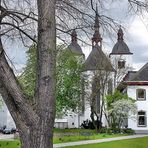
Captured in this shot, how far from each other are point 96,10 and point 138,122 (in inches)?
1782

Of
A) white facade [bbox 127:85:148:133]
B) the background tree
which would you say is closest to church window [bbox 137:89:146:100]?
white facade [bbox 127:85:148:133]

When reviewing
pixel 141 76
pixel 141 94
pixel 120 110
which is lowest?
pixel 120 110

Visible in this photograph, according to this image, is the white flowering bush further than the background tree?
Yes

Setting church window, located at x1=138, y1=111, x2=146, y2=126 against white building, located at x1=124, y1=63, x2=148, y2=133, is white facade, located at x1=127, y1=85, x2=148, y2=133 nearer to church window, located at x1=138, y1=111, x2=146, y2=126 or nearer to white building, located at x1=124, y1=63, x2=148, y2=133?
white building, located at x1=124, y1=63, x2=148, y2=133

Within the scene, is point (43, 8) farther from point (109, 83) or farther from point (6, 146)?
point (109, 83)

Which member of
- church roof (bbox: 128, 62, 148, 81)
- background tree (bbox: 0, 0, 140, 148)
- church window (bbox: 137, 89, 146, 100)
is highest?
church roof (bbox: 128, 62, 148, 81)

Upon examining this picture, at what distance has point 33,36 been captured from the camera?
8.45m

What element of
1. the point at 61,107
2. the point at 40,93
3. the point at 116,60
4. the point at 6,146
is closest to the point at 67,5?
the point at 40,93

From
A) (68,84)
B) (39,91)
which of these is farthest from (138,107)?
(39,91)

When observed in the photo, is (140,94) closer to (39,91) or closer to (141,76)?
(141,76)

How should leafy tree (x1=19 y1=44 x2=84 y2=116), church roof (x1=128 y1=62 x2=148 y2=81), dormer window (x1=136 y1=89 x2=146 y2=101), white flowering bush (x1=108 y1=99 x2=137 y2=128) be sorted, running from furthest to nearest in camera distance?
church roof (x1=128 y1=62 x2=148 y2=81) → dormer window (x1=136 y1=89 x2=146 y2=101) → white flowering bush (x1=108 y1=99 x2=137 y2=128) → leafy tree (x1=19 y1=44 x2=84 y2=116)

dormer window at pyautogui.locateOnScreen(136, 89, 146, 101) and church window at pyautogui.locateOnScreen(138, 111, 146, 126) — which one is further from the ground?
dormer window at pyautogui.locateOnScreen(136, 89, 146, 101)

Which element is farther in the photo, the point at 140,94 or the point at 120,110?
the point at 140,94

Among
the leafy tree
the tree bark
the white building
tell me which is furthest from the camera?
the white building
